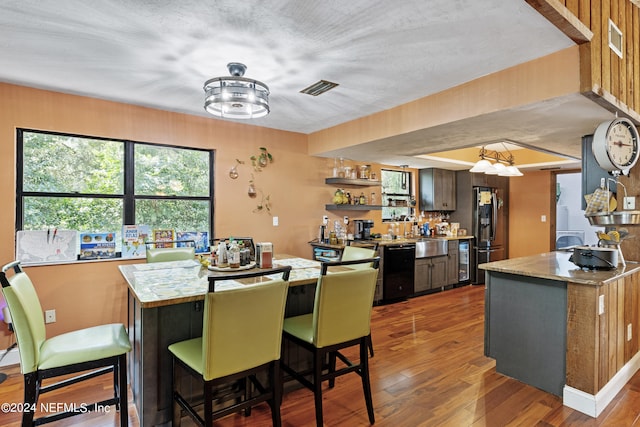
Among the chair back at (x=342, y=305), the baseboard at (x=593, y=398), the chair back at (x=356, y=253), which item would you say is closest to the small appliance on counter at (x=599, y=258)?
the baseboard at (x=593, y=398)

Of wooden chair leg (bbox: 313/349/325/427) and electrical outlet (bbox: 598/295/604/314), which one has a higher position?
electrical outlet (bbox: 598/295/604/314)

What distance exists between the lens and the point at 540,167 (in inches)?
230

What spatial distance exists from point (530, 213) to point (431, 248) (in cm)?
283

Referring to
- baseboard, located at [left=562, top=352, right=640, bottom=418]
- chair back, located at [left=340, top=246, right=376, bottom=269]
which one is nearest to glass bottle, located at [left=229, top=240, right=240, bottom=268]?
chair back, located at [left=340, top=246, right=376, bottom=269]

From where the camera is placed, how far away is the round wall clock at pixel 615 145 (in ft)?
7.87

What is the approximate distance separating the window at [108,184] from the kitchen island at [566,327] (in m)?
3.15

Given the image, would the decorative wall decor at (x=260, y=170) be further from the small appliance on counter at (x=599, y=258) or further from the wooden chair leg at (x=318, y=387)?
the small appliance on counter at (x=599, y=258)

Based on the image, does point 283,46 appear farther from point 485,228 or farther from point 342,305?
point 485,228

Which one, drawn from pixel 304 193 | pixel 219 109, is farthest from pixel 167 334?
pixel 304 193

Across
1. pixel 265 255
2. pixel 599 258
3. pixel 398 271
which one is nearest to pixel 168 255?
pixel 265 255

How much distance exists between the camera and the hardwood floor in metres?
2.12

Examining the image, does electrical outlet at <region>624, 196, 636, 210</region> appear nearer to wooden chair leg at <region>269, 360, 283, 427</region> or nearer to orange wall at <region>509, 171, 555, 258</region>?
wooden chair leg at <region>269, 360, 283, 427</region>

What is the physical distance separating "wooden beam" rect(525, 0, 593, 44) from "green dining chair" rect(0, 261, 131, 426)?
280 centimetres

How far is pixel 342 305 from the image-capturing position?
6.56 feet
